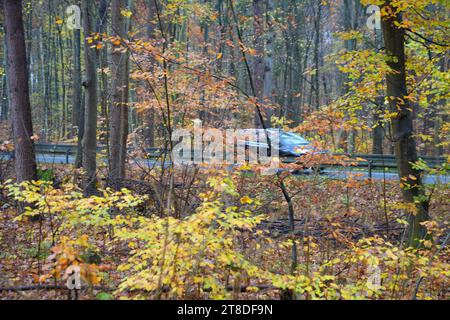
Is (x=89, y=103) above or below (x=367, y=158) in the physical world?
above

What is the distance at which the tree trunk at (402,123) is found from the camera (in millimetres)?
8008

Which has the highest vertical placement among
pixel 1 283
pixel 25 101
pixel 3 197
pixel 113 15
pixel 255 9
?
pixel 255 9

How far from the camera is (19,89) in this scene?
9773 mm

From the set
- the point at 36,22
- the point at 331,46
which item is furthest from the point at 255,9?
the point at 331,46

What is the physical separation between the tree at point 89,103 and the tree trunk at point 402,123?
7.64 m

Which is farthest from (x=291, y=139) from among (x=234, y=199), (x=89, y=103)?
(x=234, y=199)

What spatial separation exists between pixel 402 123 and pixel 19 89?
27.9 feet

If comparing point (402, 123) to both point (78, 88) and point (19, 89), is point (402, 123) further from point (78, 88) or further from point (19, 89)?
point (78, 88)

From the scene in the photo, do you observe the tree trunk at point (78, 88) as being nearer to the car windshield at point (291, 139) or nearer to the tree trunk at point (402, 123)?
the car windshield at point (291, 139)

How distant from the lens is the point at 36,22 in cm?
2775

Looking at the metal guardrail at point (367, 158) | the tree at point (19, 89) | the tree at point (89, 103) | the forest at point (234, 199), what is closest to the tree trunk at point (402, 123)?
the forest at point (234, 199)

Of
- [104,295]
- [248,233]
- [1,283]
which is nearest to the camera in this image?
[104,295]
